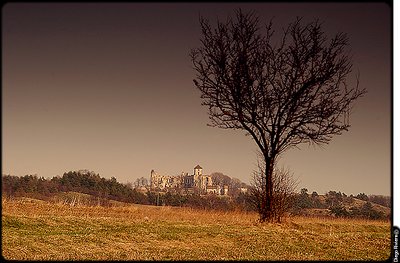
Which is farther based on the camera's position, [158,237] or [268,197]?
[268,197]

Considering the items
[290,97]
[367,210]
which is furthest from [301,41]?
[367,210]

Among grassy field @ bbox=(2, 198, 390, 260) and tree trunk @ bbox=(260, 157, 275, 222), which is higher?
tree trunk @ bbox=(260, 157, 275, 222)

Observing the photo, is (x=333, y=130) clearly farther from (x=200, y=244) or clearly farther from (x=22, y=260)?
(x=22, y=260)

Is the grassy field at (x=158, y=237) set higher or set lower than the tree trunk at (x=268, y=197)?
lower

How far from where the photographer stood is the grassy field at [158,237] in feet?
28.3

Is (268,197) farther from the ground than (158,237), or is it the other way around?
(268,197)

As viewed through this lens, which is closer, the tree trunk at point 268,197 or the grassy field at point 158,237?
the grassy field at point 158,237

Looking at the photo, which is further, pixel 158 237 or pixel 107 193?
pixel 107 193

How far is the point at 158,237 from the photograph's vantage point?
10227mm

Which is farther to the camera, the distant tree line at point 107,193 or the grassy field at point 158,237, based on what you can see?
the distant tree line at point 107,193

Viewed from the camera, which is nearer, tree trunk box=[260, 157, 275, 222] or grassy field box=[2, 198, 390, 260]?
grassy field box=[2, 198, 390, 260]

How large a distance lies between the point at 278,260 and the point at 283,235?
9.85 feet

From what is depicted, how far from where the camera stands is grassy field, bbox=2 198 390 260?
28.3 ft

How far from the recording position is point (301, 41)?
14.0 metres
